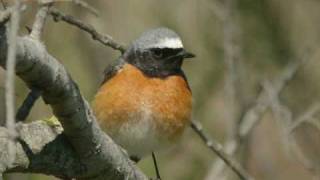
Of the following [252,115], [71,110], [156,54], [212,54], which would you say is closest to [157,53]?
[156,54]

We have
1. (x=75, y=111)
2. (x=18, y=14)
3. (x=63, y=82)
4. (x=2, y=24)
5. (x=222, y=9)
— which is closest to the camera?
(x=18, y=14)

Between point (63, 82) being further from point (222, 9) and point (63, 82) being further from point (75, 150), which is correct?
point (222, 9)

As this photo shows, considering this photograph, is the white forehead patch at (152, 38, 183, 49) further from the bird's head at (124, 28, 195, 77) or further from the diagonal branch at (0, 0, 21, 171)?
the diagonal branch at (0, 0, 21, 171)

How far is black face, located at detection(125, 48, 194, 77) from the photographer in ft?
17.4

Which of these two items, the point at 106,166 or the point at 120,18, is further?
the point at 120,18

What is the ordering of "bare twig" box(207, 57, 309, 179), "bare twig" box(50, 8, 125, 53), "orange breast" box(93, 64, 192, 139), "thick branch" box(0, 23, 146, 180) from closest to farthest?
"thick branch" box(0, 23, 146, 180)
"bare twig" box(50, 8, 125, 53)
"orange breast" box(93, 64, 192, 139)
"bare twig" box(207, 57, 309, 179)

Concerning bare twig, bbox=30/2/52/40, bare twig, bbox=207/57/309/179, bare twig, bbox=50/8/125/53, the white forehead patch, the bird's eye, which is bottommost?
bare twig, bbox=207/57/309/179

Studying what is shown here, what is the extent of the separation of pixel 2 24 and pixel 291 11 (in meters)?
5.42

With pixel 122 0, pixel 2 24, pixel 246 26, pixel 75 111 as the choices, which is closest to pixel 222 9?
pixel 246 26

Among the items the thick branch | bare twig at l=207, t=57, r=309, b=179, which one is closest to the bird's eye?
bare twig at l=207, t=57, r=309, b=179

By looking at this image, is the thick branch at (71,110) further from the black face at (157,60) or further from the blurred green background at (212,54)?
the blurred green background at (212,54)

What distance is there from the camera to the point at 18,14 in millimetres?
2111

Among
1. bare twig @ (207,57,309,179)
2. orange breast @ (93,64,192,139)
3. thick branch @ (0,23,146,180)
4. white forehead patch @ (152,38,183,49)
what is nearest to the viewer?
thick branch @ (0,23,146,180)

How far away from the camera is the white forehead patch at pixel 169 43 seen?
5.16 meters
